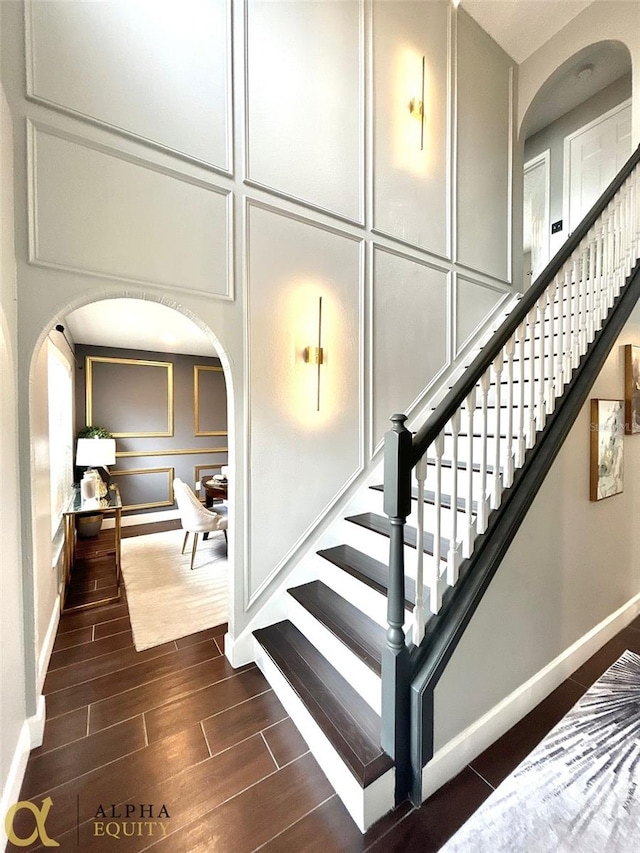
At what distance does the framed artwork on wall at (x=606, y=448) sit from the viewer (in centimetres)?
201

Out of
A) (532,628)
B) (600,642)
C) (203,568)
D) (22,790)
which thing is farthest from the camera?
(203,568)

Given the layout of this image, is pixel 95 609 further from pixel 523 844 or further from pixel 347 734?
pixel 523 844

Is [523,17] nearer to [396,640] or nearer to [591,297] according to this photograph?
[591,297]

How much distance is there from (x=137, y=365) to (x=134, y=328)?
1.08 m

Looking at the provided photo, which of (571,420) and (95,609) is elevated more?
(571,420)

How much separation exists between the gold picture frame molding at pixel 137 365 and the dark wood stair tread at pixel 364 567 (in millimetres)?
3886

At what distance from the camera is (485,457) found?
58.8 inches

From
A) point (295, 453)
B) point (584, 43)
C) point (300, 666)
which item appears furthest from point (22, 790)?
point (584, 43)

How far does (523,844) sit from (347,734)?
64 cm

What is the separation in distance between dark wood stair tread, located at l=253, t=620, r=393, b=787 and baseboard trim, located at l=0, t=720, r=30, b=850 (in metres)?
1.05

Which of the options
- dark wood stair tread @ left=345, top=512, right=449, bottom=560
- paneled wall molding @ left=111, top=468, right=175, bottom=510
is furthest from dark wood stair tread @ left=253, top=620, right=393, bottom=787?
paneled wall molding @ left=111, top=468, right=175, bottom=510

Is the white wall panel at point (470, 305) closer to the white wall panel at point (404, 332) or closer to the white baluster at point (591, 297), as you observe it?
the white wall panel at point (404, 332)

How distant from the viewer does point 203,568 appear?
3354 millimetres

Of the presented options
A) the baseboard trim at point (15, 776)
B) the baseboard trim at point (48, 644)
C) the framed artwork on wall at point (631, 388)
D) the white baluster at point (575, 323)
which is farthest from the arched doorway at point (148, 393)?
the framed artwork on wall at point (631, 388)
